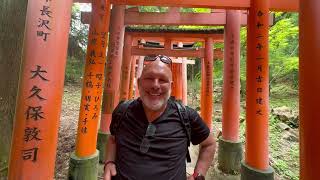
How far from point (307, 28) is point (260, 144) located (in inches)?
116

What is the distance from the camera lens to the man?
189cm

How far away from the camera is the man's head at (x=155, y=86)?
1955mm

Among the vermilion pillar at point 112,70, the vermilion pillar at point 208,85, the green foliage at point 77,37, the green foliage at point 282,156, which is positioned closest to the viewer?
the green foliage at point 282,156

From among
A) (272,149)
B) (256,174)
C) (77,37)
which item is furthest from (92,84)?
(77,37)

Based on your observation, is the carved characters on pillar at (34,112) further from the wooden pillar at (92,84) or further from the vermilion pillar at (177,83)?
the vermilion pillar at (177,83)

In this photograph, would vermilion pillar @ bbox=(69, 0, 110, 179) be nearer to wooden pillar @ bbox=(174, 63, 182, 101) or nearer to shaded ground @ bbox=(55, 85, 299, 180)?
shaded ground @ bbox=(55, 85, 299, 180)

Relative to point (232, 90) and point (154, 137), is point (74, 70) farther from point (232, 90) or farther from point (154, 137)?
point (154, 137)

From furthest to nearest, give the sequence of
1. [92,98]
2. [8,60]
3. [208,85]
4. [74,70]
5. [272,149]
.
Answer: [74,70] → [208,85] → [272,149] → [92,98] → [8,60]

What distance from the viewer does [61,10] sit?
7.15 ft

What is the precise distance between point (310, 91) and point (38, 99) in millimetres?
1771

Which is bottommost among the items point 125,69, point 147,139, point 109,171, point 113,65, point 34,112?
point 109,171

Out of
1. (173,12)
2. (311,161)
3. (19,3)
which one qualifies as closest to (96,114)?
(19,3)

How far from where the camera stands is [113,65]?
20.0ft

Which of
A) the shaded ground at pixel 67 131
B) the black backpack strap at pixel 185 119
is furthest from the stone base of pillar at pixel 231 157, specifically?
the black backpack strap at pixel 185 119
